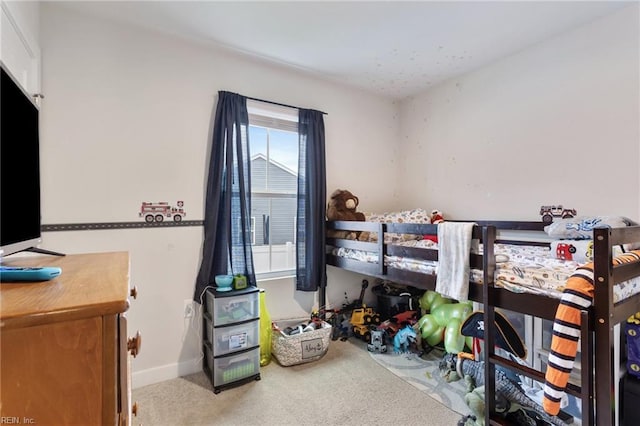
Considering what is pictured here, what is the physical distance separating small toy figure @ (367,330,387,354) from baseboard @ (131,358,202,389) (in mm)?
1396

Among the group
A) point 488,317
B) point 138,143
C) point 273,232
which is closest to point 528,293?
point 488,317

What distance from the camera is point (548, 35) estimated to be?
2262 mm

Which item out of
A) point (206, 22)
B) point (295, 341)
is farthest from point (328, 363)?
point (206, 22)

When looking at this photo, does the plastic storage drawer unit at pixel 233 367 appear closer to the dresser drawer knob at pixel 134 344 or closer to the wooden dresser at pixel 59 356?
the dresser drawer knob at pixel 134 344

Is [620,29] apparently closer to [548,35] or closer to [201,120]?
[548,35]

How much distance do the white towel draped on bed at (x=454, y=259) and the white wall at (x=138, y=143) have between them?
175 centimetres

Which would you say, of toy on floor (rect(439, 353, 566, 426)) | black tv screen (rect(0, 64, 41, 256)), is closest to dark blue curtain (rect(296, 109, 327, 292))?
toy on floor (rect(439, 353, 566, 426))

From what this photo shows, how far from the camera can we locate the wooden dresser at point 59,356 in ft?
1.51

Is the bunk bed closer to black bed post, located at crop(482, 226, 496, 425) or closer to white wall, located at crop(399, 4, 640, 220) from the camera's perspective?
black bed post, located at crop(482, 226, 496, 425)

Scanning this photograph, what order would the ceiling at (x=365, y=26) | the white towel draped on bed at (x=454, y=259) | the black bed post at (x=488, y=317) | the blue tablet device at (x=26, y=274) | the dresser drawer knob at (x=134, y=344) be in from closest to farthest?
the blue tablet device at (x=26, y=274)
the dresser drawer knob at (x=134, y=344)
the black bed post at (x=488, y=317)
the white towel draped on bed at (x=454, y=259)
the ceiling at (x=365, y=26)

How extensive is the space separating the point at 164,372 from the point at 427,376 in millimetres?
1909

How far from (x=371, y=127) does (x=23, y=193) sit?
2982 millimetres

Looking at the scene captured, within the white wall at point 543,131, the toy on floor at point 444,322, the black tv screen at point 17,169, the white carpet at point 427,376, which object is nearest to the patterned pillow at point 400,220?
the white wall at point 543,131

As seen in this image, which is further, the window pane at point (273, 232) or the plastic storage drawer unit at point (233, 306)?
the window pane at point (273, 232)
